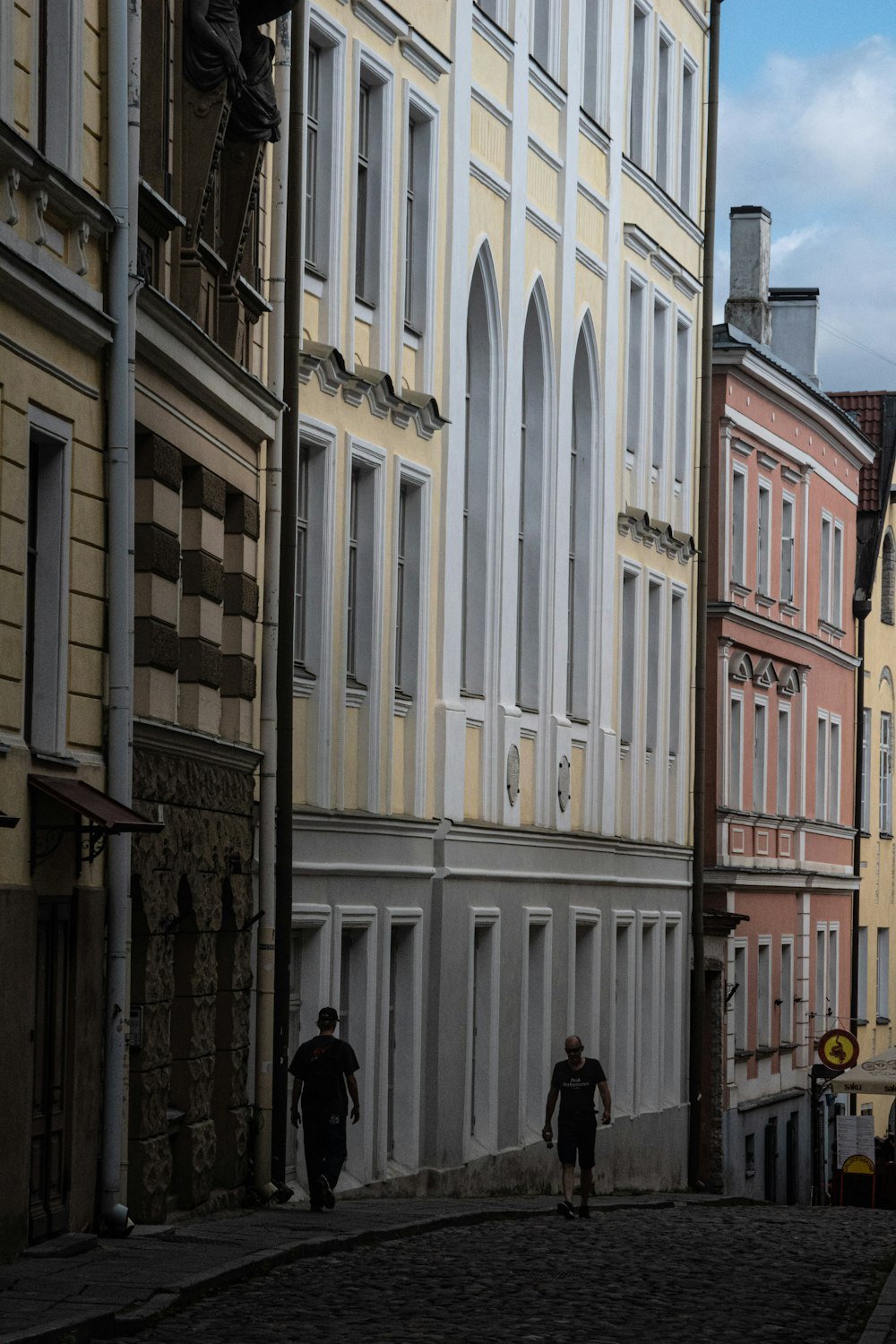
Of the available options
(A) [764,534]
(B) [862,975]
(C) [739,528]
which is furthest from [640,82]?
(B) [862,975]

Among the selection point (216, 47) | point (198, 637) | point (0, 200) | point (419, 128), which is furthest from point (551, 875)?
point (0, 200)

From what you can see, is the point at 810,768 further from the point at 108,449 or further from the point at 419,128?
the point at 108,449

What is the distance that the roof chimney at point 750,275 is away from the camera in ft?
157

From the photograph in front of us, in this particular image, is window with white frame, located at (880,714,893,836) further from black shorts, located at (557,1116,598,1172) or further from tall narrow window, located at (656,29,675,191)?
black shorts, located at (557,1116,598,1172)

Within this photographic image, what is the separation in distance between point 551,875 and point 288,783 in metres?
9.12

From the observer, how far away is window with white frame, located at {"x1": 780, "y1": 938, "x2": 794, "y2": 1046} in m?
44.4

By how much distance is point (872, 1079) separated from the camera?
114 ft

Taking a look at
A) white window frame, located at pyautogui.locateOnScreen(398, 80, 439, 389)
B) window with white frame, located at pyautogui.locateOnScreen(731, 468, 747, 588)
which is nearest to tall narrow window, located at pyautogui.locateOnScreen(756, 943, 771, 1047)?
window with white frame, located at pyautogui.locateOnScreen(731, 468, 747, 588)

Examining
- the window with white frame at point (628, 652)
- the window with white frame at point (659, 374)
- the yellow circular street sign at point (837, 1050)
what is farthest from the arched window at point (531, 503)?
the yellow circular street sign at point (837, 1050)

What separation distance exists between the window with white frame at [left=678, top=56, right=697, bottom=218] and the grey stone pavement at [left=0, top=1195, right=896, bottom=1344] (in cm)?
1956

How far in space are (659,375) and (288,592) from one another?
609 inches

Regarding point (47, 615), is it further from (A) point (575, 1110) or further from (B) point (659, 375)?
(B) point (659, 375)

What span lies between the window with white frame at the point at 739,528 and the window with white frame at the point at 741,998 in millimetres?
5556

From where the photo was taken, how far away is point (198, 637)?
19.7m
